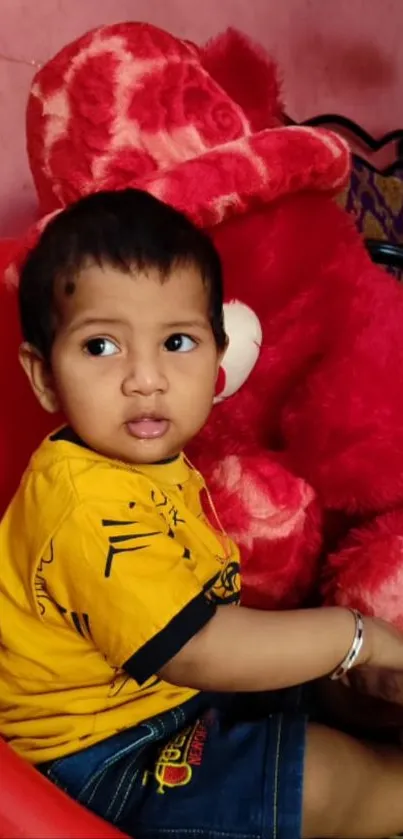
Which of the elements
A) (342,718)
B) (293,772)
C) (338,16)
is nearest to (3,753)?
(293,772)

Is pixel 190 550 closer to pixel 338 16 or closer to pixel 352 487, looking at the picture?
pixel 352 487

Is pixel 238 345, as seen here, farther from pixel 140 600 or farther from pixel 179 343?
pixel 140 600

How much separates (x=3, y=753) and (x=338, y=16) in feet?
5.10

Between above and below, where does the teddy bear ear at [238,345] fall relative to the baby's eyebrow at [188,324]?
below

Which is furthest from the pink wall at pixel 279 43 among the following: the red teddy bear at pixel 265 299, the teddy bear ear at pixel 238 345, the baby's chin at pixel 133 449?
the baby's chin at pixel 133 449

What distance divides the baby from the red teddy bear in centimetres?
10

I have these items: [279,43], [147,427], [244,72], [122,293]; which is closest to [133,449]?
[147,427]

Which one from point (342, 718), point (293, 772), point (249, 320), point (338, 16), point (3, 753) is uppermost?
point (338, 16)

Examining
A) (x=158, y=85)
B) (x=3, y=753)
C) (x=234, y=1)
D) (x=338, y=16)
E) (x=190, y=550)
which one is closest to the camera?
(x=3, y=753)

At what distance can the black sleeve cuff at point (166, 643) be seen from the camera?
628 mm

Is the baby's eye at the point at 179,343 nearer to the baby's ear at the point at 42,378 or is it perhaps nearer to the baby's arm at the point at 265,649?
the baby's ear at the point at 42,378

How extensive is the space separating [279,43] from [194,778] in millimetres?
1328

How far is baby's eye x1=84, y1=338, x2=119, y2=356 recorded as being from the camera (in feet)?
2.24

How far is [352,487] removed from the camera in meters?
0.89
